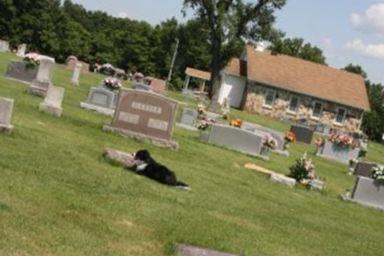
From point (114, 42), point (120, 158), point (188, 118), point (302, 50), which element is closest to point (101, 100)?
point (188, 118)

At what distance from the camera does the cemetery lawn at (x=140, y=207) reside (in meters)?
7.67

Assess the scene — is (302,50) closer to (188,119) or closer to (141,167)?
(188,119)

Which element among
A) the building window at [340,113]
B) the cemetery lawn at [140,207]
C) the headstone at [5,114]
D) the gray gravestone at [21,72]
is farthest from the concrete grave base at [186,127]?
the building window at [340,113]

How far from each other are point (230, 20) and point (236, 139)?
31.4 meters

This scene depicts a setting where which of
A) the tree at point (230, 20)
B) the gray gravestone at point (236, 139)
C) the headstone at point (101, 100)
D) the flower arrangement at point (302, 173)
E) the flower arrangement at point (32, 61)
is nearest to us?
the flower arrangement at point (302, 173)

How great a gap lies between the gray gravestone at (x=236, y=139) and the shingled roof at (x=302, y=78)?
3739 cm

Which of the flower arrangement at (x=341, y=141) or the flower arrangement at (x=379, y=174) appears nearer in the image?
the flower arrangement at (x=379, y=174)

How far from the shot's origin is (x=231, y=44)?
5288 cm

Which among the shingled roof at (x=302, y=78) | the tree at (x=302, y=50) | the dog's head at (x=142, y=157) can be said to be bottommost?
the dog's head at (x=142, y=157)

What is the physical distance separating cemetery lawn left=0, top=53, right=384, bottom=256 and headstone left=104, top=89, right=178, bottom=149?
462 millimetres

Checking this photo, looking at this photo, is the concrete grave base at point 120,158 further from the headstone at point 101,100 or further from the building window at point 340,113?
the building window at point 340,113

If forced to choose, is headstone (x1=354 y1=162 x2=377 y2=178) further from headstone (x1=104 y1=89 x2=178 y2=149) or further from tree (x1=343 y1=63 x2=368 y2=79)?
tree (x1=343 y1=63 x2=368 y2=79)

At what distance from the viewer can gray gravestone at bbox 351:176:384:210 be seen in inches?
680

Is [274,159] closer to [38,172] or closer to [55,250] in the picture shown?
[38,172]
